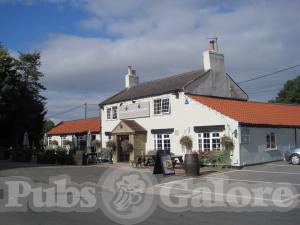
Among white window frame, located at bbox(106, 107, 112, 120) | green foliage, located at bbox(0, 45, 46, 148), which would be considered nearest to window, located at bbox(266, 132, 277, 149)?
white window frame, located at bbox(106, 107, 112, 120)

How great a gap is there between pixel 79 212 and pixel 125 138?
23.0 metres

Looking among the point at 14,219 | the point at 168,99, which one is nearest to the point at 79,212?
the point at 14,219

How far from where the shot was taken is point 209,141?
28.1 meters

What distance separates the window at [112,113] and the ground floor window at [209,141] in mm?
10436

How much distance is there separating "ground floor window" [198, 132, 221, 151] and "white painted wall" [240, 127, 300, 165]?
1773 millimetres

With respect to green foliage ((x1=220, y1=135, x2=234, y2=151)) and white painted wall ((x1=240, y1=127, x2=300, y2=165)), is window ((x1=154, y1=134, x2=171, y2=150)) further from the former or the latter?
white painted wall ((x1=240, y1=127, x2=300, y2=165))

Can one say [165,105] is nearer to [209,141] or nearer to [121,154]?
[209,141]

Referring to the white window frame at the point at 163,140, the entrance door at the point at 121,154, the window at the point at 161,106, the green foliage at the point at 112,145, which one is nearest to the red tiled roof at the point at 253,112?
the window at the point at 161,106

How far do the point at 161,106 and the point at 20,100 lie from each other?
22.2 metres

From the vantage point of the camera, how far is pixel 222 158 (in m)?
26.4

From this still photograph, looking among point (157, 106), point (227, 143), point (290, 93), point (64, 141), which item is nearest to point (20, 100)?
point (64, 141)

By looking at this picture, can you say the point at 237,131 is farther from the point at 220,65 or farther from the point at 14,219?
the point at 14,219

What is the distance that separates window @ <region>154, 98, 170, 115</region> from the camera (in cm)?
3188

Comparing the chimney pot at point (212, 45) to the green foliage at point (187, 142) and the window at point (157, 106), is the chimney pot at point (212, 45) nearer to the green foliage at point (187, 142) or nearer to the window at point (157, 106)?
the window at point (157, 106)
